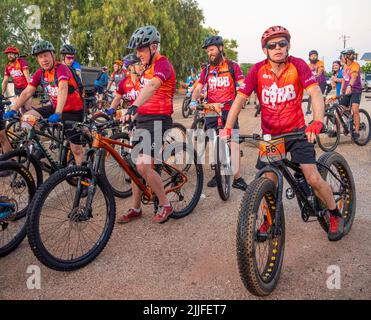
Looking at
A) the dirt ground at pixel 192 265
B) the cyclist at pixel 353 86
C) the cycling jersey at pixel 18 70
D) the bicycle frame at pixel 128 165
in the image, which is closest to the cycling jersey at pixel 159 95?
the bicycle frame at pixel 128 165

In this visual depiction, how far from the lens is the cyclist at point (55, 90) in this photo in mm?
4828

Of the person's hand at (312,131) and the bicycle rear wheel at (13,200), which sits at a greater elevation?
the person's hand at (312,131)

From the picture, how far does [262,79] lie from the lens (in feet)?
11.3

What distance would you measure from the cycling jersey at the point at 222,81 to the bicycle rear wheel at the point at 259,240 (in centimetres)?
302

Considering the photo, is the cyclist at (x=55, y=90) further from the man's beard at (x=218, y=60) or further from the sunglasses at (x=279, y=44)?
the sunglasses at (x=279, y=44)

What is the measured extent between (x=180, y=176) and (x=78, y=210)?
5.23 feet

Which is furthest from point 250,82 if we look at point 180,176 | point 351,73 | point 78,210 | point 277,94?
point 351,73

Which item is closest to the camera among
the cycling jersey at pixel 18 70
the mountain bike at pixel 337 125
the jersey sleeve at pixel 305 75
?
the jersey sleeve at pixel 305 75

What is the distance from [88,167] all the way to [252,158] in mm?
4804

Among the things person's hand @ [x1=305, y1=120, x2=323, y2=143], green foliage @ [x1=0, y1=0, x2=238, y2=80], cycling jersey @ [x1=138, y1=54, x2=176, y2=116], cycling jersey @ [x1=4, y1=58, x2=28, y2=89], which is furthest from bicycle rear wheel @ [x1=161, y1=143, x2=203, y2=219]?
green foliage @ [x1=0, y1=0, x2=238, y2=80]

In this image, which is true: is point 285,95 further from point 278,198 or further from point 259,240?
point 259,240

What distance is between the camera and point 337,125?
309 inches

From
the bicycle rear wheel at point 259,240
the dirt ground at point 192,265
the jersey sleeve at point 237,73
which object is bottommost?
the dirt ground at point 192,265

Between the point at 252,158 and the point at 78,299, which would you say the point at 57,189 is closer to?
the point at 78,299
